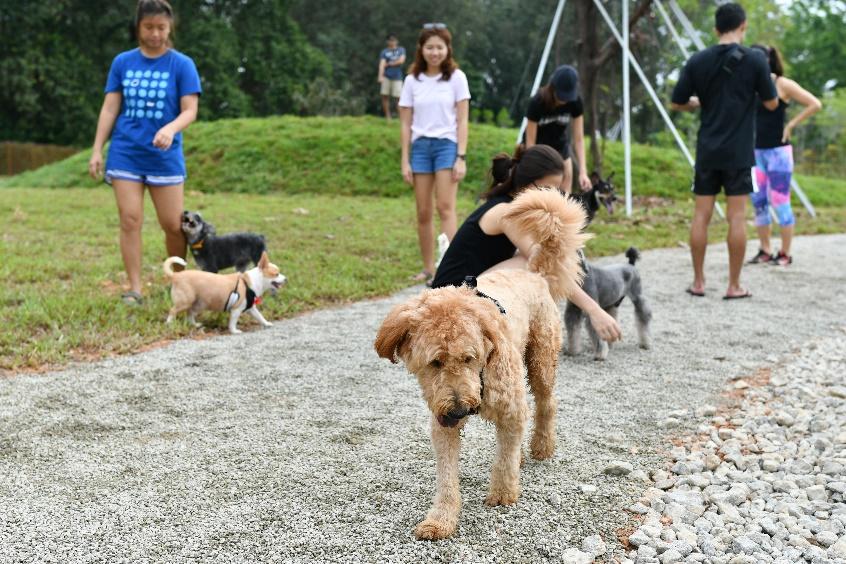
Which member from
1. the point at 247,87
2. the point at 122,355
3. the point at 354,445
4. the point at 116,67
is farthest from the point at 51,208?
the point at 247,87

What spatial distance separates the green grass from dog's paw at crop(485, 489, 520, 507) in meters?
3.23

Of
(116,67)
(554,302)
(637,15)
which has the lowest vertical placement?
(554,302)

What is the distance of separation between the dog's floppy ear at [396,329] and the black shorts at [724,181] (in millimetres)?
5068

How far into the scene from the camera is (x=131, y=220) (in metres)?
5.90

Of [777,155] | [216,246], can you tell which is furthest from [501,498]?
[777,155]

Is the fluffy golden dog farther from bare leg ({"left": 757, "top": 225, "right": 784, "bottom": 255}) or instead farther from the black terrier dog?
bare leg ({"left": 757, "top": 225, "right": 784, "bottom": 255})

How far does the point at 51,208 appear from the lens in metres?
12.4

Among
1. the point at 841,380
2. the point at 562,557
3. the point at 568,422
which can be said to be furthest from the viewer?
the point at 841,380

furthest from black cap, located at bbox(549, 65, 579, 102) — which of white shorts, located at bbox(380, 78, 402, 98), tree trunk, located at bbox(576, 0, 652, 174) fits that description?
white shorts, located at bbox(380, 78, 402, 98)

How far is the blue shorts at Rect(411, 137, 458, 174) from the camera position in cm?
657

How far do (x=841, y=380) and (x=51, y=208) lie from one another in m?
12.1

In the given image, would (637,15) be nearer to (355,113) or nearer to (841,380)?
(841,380)

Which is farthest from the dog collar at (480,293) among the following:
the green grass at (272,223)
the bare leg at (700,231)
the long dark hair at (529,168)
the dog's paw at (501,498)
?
the bare leg at (700,231)

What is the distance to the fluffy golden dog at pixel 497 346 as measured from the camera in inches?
92.4
